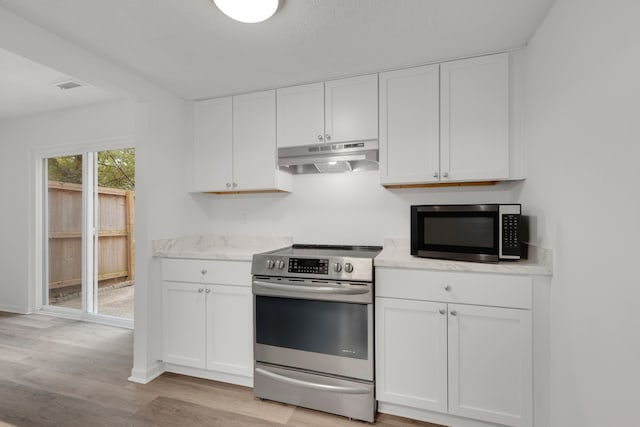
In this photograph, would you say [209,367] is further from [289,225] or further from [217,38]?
[217,38]

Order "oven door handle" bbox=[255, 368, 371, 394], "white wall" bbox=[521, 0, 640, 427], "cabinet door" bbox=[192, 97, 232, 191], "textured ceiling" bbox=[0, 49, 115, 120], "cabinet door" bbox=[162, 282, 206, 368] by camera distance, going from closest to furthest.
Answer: "white wall" bbox=[521, 0, 640, 427] < "oven door handle" bbox=[255, 368, 371, 394] < "cabinet door" bbox=[162, 282, 206, 368] < "textured ceiling" bbox=[0, 49, 115, 120] < "cabinet door" bbox=[192, 97, 232, 191]

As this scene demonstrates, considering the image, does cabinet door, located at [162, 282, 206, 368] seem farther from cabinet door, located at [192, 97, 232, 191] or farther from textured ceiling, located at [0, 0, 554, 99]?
textured ceiling, located at [0, 0, 554, 99]

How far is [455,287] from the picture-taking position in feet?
5.87

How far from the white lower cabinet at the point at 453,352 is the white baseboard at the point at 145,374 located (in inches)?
66.3

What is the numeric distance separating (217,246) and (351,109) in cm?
176

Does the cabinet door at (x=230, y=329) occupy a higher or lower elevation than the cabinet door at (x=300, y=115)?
A: lower

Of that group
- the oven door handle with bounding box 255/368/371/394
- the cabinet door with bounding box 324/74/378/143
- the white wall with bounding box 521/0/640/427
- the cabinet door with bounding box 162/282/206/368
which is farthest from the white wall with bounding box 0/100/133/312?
the white wall with bounding box 521/0/640/427

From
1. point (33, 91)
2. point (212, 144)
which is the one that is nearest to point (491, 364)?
point (212, 144)

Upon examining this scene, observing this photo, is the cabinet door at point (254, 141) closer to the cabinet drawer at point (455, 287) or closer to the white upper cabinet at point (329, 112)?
the white upper cabinet at point (329, 112)

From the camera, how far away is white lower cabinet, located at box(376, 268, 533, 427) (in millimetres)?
1694

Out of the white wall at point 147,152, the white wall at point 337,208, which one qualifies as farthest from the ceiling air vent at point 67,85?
the white wall at point 337,208

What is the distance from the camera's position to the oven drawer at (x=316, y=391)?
1.92 metres

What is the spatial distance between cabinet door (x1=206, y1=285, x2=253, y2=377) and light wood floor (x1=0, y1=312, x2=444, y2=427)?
7.1 inches

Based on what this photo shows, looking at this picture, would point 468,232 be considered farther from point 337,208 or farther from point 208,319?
point 208,319
